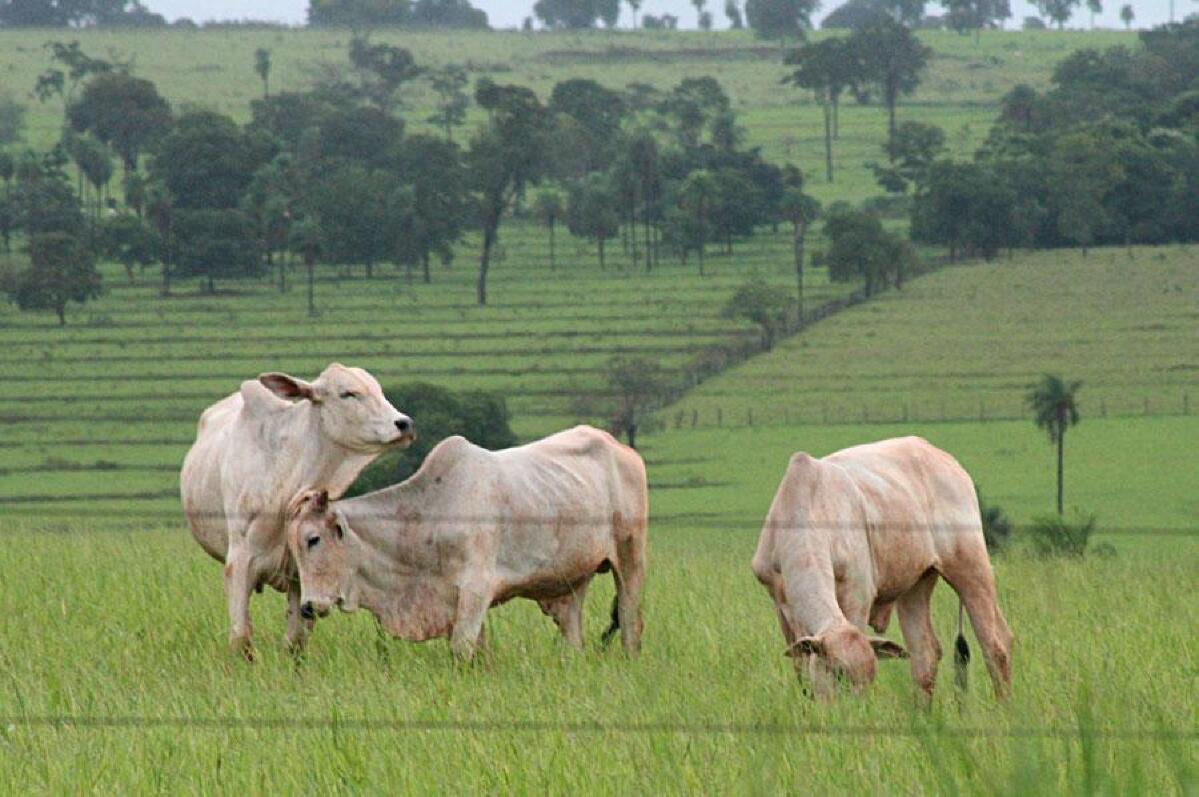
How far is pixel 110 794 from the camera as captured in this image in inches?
253

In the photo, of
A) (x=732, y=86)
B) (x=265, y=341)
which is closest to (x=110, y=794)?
(x=265, y=341)

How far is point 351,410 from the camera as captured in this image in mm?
9555

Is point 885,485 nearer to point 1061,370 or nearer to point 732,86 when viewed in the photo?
point 1061,370

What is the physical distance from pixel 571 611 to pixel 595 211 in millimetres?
85826

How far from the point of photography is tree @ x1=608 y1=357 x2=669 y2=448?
69.3 meters

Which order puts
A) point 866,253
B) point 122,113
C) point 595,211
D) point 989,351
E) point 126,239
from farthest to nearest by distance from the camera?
point 122,113 → point 595,211 → point 126,239 → point 866,253 → point 989,351

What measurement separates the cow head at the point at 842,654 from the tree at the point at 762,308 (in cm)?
7078

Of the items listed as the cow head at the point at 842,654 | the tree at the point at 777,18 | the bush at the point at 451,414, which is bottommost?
the bush at the point at 451,414

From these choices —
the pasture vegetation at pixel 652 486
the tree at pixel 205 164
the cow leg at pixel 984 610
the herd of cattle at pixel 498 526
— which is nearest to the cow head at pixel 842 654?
the pasture vegetation at pixel 652 486

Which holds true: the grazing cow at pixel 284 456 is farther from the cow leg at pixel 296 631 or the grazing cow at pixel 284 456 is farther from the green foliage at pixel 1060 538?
the green foliage at pixel 1060 538

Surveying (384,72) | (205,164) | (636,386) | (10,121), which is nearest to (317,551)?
(636,386)

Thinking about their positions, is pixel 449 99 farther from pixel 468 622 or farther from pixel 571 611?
pixel 468 622

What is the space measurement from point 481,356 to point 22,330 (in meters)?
18.4

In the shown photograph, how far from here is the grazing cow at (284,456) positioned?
9.55 meters
